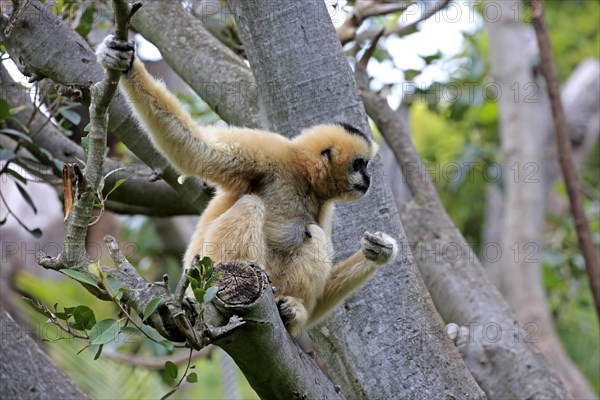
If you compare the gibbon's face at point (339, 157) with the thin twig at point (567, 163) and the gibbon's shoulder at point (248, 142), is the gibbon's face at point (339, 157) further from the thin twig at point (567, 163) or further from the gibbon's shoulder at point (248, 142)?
the thin twig at point (567, 163)

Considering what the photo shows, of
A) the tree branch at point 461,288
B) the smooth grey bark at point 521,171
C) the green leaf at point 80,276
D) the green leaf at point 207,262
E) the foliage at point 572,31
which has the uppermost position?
the green leaf at point 80,276

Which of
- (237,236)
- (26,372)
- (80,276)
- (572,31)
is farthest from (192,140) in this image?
(572,31)

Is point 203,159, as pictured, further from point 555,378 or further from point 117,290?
point 555,378

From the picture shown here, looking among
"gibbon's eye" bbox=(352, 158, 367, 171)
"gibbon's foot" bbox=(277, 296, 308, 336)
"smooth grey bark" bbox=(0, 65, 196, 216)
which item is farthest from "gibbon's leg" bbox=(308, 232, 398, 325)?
"smooth grey bark" bbox=(0, 65, 196, 216)

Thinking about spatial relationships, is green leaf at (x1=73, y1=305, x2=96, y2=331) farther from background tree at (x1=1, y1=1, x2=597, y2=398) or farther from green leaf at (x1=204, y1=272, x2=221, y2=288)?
background tree at (x1=1, y1=1, x2=597, y2=398)

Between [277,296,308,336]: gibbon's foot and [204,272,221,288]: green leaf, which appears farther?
Answer: [277,296,308,336]: gibbon's foot

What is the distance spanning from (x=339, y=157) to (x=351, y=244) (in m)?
0.55

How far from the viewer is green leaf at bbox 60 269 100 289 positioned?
2.91 metres

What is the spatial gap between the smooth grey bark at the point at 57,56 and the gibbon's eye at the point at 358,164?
47.7 inches

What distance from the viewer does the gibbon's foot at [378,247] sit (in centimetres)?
405

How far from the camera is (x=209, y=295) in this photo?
2.80m

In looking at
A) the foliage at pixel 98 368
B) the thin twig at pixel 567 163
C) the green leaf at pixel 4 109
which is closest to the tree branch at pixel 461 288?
the thin twig at pixel 567 163

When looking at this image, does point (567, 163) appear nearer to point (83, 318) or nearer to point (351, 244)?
point (351, 244)

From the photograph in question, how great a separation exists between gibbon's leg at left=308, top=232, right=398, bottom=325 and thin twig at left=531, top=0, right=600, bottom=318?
9.98ft
